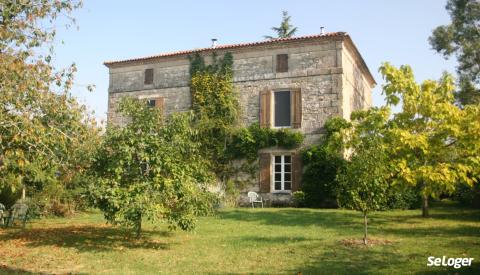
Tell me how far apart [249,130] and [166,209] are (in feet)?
33.0

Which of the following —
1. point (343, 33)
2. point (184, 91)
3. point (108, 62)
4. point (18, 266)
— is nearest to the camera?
point (18, 266)

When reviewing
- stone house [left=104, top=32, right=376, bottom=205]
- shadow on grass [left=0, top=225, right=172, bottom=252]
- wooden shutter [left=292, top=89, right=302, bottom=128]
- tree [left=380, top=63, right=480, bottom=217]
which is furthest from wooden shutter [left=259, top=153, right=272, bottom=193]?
shadow on grass [left=0, top=225, right=172, bottom=252]

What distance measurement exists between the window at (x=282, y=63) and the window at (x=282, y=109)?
1.01 metres

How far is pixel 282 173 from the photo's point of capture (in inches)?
721

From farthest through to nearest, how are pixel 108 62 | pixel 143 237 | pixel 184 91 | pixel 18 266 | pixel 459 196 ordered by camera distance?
pixel 108 62 < pixel 184 91 < pixel 459 196 < pixel 143 237 < pixel 18 266

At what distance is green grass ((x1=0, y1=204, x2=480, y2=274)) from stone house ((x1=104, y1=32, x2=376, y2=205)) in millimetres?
5164

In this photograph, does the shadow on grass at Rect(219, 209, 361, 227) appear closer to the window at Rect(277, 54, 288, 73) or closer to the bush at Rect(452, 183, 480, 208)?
the bush at Rect(452, 183, 480, 208)

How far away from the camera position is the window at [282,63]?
18891mm

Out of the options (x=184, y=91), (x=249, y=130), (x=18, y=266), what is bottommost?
(x=18, y=266)

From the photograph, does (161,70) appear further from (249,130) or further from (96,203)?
(96,203)

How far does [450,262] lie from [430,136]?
4.98 metres

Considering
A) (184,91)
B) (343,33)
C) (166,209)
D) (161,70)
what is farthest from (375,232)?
(161,70)

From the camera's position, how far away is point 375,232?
34.9ft

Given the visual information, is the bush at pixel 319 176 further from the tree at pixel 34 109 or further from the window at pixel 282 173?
the tree at pixel 34 109
